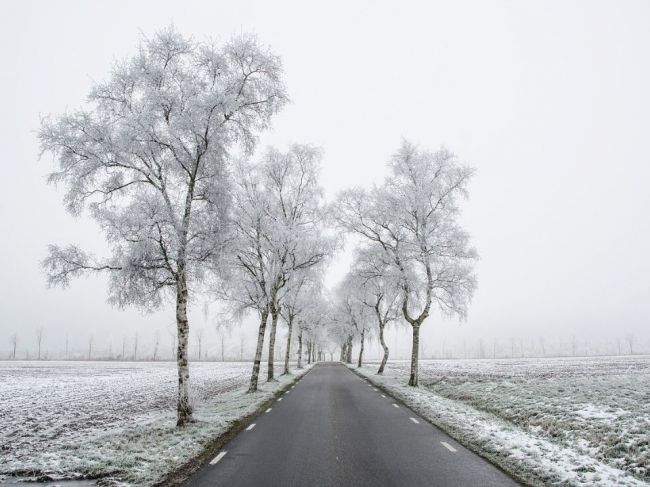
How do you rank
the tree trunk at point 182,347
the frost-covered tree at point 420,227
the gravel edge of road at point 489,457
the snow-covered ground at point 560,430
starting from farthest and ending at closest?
the frost-covered tree at point 420,227 < the tree trunk at point 182,347 < the snow-covered ground at point 560,430 < the gravel edge of road at point 489,457

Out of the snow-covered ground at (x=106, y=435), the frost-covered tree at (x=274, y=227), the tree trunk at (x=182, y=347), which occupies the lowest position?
the snow-covered ground at (x=106, y=435)

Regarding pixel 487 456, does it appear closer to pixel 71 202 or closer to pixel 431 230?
pixel 71 202

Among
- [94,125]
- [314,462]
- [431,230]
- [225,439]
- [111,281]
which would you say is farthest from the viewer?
[431,230]

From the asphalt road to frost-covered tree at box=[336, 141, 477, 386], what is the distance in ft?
34.8

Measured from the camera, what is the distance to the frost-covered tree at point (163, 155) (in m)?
12.2

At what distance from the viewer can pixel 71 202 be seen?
42.8 ft

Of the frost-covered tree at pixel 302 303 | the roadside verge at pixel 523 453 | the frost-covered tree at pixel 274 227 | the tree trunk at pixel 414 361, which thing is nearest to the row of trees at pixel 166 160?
the frost-covered tree at pixel 274 227

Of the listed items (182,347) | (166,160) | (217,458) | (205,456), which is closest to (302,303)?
(182,347)

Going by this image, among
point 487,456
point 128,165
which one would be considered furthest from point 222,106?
point 487,456

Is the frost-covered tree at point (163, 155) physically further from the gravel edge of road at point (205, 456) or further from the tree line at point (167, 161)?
the gravel edge of road at point (205, 456)

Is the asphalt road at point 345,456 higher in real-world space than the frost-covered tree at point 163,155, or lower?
lower

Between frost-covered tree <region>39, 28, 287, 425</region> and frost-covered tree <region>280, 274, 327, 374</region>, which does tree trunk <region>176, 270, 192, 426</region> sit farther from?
frost-covered tree <region>280, 274, 327, 374</region>

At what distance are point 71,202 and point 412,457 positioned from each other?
481 inches

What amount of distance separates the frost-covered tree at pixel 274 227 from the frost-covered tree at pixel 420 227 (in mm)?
2779
